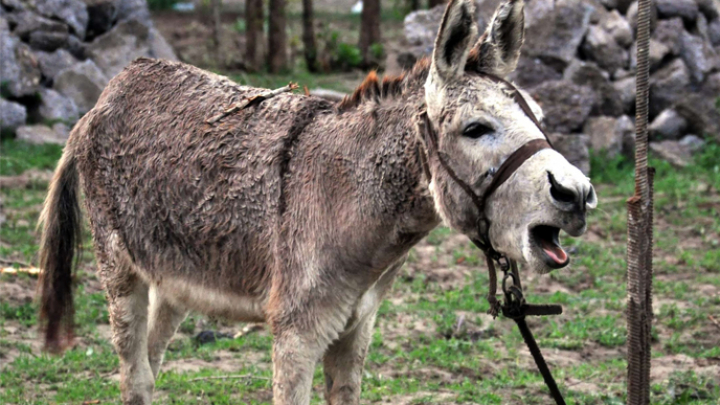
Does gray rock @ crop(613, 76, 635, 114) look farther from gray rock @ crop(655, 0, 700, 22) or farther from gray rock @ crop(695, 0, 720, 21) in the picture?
gray rock @ crop(695, 0, 720, 21)

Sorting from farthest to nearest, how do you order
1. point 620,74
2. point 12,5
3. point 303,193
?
point 12,5 → point 620,74 → point 303,193

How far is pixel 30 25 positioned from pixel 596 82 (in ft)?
26.3

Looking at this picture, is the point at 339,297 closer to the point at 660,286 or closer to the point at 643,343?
the point at 643,343

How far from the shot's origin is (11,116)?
11.1 metres

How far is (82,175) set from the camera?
15.0ft

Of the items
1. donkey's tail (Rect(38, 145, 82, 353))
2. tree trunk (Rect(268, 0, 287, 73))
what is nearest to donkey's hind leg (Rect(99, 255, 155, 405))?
donkey's tail (Rect(38, 145, 82, 353))

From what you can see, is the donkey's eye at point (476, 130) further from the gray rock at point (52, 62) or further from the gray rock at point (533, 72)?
the gray rock at point (52, 62)

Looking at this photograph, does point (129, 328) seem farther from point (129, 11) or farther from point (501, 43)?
point (129, 11)

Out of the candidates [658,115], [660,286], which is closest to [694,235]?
[660,286]

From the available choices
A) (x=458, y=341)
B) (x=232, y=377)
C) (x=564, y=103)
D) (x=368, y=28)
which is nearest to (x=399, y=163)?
(x=232, y=377)

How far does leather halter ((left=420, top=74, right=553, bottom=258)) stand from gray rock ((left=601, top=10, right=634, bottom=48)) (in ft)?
30.6

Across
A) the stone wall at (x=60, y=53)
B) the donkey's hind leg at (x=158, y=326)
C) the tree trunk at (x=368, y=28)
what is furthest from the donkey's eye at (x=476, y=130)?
the tree trunk at (x=368, y=28)

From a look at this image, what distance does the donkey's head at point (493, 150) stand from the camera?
9.79ft

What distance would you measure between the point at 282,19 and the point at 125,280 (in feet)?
39.4
